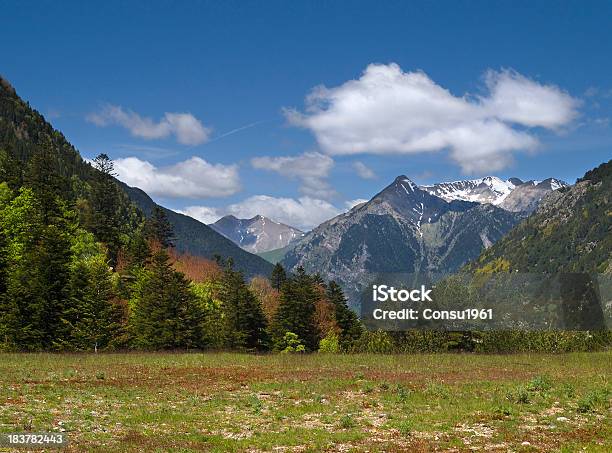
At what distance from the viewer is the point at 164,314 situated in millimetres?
76562

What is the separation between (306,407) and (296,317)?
73.4 meters

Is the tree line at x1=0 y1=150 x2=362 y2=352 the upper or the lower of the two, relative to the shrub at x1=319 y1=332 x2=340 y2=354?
upper

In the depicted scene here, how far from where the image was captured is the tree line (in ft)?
217

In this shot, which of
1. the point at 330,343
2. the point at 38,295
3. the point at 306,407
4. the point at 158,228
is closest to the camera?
the point at 306,407

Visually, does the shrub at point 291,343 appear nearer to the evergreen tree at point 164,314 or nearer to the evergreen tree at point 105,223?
the evergreen tree at point 164,314

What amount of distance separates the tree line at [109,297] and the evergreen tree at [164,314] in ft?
0.44

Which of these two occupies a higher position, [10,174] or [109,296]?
→ [10,174]

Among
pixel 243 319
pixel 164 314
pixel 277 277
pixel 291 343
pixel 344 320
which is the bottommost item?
pixel 291 343

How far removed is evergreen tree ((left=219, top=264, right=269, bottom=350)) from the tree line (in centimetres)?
17

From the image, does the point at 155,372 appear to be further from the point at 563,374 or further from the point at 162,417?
the point at 563,374

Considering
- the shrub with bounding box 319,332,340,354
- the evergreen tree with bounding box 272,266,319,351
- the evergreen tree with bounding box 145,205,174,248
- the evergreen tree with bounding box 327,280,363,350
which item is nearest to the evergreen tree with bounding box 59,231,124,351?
the evergreen tree with bounding box 272,266,319,351

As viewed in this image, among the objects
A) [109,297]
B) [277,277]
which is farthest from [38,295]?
[277,277]

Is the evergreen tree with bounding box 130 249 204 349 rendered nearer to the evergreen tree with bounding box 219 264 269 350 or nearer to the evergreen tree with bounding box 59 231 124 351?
the evergreen tree with bounding box 59 231 124 351

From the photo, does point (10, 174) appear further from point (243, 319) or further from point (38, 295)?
point (243, 319)
